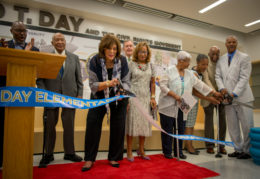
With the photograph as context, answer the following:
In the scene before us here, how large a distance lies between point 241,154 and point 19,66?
298 centimetres

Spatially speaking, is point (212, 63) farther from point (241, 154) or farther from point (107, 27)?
point (107, 27)

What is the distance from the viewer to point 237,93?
278 centimetres

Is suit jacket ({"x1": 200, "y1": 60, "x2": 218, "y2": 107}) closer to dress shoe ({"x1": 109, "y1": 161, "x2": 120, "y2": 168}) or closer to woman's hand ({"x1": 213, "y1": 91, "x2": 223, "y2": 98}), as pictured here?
woman's hand ({"x1": 213, "y1": 91, "x2": 223, "y2": 98})

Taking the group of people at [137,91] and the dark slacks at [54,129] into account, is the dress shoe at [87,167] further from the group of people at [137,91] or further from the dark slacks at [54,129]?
the dark slacks at [54,129]

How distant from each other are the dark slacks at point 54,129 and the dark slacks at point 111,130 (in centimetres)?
55

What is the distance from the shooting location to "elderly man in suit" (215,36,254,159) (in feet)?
9.10

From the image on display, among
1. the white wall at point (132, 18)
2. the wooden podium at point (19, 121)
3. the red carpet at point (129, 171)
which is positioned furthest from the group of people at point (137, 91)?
the white wall at point (132, 18)

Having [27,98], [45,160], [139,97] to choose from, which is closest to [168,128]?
[139,97]

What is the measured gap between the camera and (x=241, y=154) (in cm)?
271

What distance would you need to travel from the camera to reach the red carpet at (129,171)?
1806mm

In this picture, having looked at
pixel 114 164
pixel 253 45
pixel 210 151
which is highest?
pixel 253 45

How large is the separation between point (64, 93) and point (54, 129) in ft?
1.59

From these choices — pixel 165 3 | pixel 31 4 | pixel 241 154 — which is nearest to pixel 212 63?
pixel 241 154

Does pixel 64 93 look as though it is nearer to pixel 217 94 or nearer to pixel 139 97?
pixel 139 97
